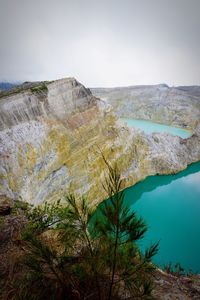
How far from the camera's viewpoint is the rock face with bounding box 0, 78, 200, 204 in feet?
38.1

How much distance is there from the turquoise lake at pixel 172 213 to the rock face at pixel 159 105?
26006 mm

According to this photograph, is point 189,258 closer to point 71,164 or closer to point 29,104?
point 71,164

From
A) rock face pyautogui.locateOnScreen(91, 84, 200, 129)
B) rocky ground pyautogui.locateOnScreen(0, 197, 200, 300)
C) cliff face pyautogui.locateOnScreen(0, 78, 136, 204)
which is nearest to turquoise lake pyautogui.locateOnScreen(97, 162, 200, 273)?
rocky ground pyautogui.locateOnScreen(0, 197, 200, 300)

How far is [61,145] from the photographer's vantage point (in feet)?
46.9

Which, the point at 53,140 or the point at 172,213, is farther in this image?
the point at 172,213

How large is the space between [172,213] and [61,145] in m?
8.83

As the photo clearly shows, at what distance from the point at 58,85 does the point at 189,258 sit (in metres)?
13.2

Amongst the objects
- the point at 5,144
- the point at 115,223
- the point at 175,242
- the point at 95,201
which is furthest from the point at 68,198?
the point at 95,201

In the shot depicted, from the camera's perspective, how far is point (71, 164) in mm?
14594

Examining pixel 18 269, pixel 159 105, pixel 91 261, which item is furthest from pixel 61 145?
pixel 159 105

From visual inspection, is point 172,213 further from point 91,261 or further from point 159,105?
point 159,105

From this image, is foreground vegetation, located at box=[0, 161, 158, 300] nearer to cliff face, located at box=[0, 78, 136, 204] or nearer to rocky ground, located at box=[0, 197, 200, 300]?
rocky ground, located at box=[0, 197, 200, 300]

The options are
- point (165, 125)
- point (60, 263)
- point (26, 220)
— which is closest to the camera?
point (60, 263)

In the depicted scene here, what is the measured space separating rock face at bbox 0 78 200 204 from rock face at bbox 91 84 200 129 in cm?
2733
